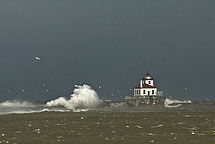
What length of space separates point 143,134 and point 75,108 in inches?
4916

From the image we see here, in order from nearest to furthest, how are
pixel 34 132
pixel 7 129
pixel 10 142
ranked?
pixel 10 142, pixel 34 132, pixel 7 129

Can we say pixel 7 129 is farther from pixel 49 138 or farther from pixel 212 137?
pixel 212 137

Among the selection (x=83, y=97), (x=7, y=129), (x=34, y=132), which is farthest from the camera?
(x=83, y=97)

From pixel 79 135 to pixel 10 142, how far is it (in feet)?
32.6

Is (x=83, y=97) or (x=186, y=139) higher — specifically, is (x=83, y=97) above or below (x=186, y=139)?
above

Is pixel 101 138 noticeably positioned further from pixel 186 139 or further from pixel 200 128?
pixel 200 128

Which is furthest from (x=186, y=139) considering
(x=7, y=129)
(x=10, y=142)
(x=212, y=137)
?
(x=7, y=129)

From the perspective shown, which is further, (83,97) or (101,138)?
(83,97)

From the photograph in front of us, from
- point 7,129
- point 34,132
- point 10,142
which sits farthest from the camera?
point 7,129

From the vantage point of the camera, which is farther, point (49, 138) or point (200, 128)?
point (200, 128)

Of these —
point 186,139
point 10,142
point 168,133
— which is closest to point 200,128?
point 168,133

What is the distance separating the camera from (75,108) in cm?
19462

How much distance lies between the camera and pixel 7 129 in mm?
81688

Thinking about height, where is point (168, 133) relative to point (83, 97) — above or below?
below
